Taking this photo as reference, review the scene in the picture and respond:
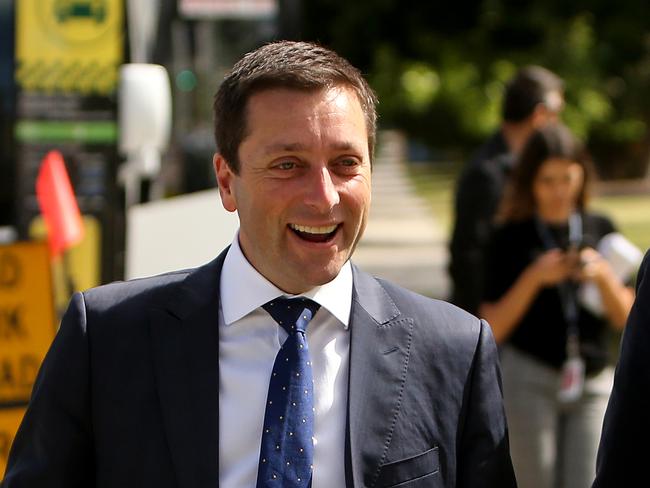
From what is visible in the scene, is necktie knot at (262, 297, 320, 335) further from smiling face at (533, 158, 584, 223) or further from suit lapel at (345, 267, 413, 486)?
smiling face at (533, 158, 584, 223)

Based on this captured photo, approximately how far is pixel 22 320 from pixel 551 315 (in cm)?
193

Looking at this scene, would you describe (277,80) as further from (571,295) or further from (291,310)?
(571,295)

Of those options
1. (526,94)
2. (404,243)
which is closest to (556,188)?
Answer: (526,94)

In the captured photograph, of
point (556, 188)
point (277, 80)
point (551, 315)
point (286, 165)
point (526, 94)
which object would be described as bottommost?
point (551, 315)

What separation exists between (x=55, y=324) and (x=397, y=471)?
108 inches

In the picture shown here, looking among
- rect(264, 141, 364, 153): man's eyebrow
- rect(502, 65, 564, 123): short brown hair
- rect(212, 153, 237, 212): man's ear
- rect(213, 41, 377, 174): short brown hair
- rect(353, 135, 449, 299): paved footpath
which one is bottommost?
rect(353, 135, 449, 299): paved footpath

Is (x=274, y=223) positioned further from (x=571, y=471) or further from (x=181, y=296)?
(x=571, y=471)

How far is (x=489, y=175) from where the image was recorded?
613 centimetres

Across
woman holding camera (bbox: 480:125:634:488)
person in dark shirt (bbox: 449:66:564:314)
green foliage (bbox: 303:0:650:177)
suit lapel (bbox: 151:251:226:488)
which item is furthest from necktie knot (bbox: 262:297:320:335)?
green foliage (bbox: 303:0:650:177)

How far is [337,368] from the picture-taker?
252 cm

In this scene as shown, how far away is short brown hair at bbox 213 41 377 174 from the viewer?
2.45 m

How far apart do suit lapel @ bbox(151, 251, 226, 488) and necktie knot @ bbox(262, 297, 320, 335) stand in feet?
0.35

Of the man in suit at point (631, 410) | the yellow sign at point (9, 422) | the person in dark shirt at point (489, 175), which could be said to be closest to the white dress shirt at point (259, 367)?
the man in suit at point (631, 410)

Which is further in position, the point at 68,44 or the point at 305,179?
the point at 68,44
